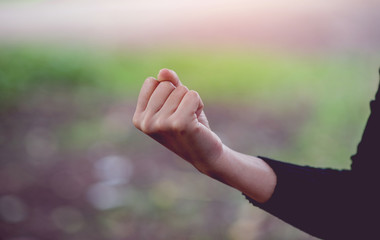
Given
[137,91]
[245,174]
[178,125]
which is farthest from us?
[137,91]

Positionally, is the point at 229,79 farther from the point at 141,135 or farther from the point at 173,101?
the point at 173,101

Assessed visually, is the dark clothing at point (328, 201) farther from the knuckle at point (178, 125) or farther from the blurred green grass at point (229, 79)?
the blurred green grass at point (229, 79)

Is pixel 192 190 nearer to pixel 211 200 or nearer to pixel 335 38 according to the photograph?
pixel 211 200

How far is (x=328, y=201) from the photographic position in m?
0.88

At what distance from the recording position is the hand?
27.0 inches

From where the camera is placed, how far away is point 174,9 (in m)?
4.84

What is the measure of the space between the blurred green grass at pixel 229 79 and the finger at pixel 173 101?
223 centimetres

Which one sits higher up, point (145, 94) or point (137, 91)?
point (137, 91)

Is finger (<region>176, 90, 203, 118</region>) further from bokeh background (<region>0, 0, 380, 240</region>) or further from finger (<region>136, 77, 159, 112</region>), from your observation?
bokeh background (<region>0, 0, 380, 240</region>)

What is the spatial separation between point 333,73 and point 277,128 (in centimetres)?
90

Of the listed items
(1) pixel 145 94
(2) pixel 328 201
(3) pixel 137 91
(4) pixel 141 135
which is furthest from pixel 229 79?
(1) pixel 145 94

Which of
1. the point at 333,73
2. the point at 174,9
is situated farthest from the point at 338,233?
the point at 174,9

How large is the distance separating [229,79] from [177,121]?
114 inches

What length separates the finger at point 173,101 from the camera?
717 millimetres
